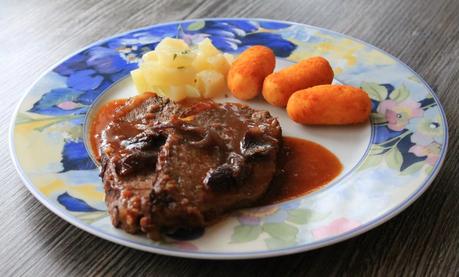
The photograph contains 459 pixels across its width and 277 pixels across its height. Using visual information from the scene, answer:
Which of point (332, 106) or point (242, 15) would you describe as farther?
point (242, 15)

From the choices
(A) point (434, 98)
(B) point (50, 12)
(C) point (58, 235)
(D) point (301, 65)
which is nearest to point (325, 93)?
(D) point (301, 65)

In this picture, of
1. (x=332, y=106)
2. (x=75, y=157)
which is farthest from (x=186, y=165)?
(x=332, y=106)

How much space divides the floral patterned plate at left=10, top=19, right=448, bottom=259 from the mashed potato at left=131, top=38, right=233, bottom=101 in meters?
0.18

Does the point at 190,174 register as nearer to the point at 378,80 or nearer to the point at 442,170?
the point at 442,170

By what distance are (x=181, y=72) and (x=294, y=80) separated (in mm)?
560

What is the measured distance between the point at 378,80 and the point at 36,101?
5.57 ft

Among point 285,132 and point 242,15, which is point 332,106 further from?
point 242,15

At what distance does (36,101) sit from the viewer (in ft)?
9.02

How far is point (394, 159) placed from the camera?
7.62 ft

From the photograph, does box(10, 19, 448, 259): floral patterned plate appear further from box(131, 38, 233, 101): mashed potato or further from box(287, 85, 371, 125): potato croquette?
box(131, 38, 233, 101): mashed potato

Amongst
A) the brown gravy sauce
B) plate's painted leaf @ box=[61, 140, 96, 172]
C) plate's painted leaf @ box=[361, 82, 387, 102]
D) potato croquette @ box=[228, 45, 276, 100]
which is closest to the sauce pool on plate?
the brown gravy sauce

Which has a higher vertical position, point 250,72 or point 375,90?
point 250,72

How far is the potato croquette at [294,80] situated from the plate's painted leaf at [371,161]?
557mm

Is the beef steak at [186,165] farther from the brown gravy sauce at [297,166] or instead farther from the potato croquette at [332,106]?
the potato croquette at [332,106]
